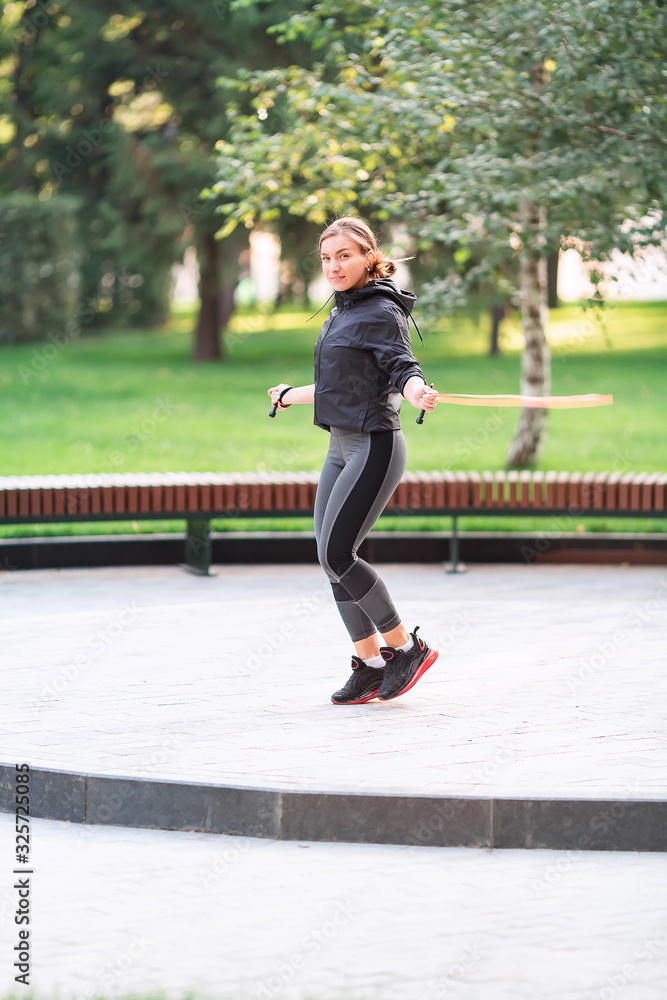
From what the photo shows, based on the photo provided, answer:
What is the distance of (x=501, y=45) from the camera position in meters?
10.1

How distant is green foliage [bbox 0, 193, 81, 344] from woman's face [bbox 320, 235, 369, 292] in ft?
77.7

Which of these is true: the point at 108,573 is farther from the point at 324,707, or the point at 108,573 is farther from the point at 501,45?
the point at 501,45

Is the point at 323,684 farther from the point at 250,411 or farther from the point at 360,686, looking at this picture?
the point at 250,411

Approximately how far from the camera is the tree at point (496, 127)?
30.0ft

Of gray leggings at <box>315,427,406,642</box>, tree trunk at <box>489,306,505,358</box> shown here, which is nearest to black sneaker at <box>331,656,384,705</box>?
gray leggings at <box>315,427,406,642</box>

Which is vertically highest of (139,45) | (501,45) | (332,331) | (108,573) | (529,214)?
(139,45)

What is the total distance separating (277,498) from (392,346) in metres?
4.25

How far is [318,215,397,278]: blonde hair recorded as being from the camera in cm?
548

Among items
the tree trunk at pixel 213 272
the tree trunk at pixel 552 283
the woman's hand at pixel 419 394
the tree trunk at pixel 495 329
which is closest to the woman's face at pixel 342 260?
the woman's hand at pixel 419 394

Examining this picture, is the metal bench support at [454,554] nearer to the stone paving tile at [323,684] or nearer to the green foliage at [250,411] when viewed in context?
the stone paving tile at [323,684]

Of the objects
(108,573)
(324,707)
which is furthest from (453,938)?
(108,573)

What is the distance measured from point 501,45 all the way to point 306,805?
7293 mm

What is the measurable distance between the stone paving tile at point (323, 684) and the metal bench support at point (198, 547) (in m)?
0.17

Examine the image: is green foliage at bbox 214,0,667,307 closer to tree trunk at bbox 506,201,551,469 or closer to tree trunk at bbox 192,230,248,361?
tree trunk at bbox 506,201,551,469
